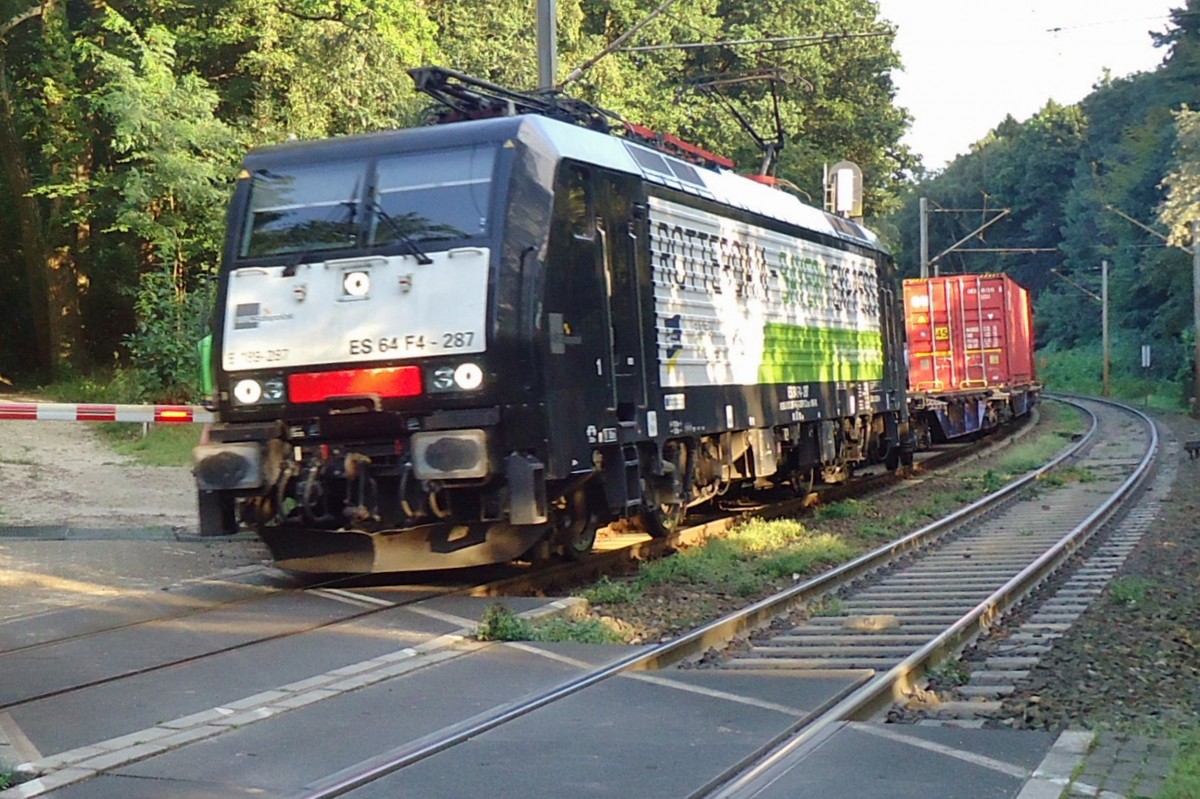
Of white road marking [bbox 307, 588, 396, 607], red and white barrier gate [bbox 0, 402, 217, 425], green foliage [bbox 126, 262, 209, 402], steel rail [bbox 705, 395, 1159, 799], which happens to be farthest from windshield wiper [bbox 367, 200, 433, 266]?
green foliage [bbox 126, 262, 209, 402]

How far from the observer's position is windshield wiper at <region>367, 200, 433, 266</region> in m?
10.9

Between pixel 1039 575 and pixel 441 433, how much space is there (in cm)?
514

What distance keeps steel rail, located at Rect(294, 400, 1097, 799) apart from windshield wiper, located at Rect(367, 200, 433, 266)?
3249mm

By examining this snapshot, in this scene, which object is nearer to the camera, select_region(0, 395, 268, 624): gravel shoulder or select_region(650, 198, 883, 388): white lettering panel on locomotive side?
select_region(0, 395, 268, 624): gravel shoulder

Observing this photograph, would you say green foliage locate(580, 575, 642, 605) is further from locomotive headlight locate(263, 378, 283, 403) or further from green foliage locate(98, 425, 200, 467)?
green foliage locate(98, 425, 200, 467)

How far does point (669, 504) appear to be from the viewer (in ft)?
46.3

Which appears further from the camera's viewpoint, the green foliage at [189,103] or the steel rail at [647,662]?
the green foliage at [189,103]

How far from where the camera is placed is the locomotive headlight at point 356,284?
11016 mm

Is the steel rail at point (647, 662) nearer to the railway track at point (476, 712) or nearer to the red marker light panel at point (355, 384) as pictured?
the railway track at point (476, 712)

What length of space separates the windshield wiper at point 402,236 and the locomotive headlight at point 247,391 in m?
1.50

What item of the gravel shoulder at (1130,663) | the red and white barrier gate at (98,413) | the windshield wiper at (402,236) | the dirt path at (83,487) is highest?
the windshield wiper at (402,236)

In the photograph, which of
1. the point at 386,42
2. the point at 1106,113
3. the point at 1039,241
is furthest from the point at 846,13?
the point at 1039,241

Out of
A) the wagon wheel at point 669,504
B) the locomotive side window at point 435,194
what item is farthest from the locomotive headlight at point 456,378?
the wagon wheel at point 669,504

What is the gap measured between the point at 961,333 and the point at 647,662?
89.4 feet
